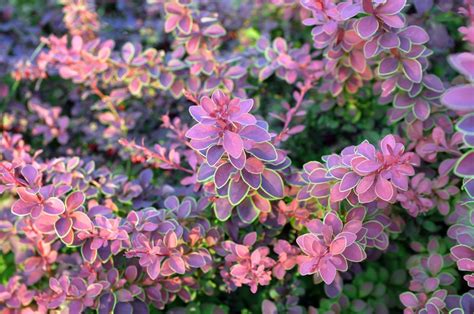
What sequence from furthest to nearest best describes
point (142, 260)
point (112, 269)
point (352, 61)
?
point (352, 61), point (112, 269), point (142, 260)

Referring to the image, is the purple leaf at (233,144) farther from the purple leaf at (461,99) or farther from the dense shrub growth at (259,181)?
the purple leaf at (461,99)

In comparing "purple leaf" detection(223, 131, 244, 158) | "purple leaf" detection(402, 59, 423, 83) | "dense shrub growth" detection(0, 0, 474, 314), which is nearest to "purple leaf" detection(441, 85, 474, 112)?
"dense shrub growth" detection(0, 0, 474, 314)

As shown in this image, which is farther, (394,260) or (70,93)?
(70,93)

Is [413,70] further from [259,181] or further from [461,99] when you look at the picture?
[461,99]

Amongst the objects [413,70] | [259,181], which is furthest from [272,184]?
[413,70]

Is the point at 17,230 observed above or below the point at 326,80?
below

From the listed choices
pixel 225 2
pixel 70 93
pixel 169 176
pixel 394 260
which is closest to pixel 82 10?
pixel 70 93

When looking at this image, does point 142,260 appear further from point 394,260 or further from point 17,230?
point 394,260

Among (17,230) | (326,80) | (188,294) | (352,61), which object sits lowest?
(188,294)

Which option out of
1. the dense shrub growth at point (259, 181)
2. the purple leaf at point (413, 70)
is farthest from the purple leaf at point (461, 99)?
the purple leaf at point (413, 70)
